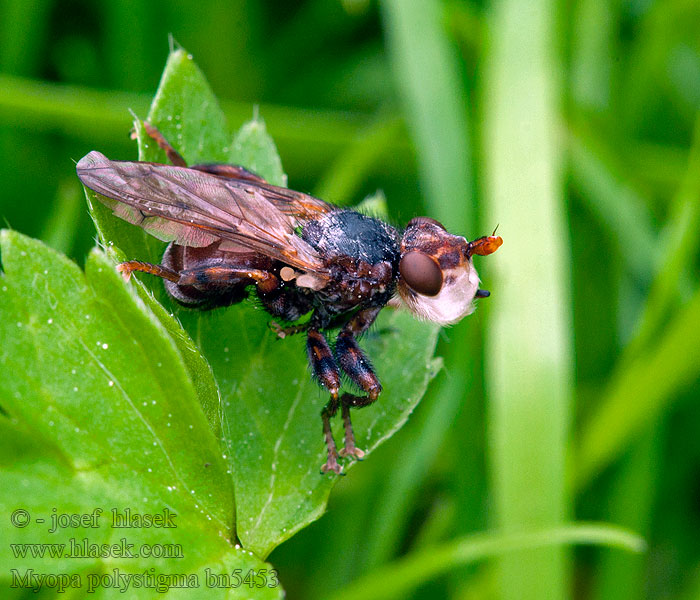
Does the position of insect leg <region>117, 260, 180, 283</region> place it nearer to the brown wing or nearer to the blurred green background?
the brown wing

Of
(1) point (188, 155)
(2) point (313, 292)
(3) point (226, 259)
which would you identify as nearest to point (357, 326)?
(2) point (313, 292)

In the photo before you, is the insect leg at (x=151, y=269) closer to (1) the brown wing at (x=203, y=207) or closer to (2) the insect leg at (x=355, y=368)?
(1) the brown wing at (x=203, y=207)

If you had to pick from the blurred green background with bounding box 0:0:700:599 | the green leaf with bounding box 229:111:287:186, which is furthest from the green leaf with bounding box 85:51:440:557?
the blurred green background with bounding box 0:0:700:599

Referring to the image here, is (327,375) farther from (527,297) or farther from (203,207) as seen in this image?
(527,297)

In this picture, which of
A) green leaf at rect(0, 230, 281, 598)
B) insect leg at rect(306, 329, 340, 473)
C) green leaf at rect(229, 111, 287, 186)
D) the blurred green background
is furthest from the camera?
the blurred green background

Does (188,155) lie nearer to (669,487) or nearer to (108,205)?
(108,205)

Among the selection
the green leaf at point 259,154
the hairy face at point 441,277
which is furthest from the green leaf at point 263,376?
the hairy face at point 441,277
